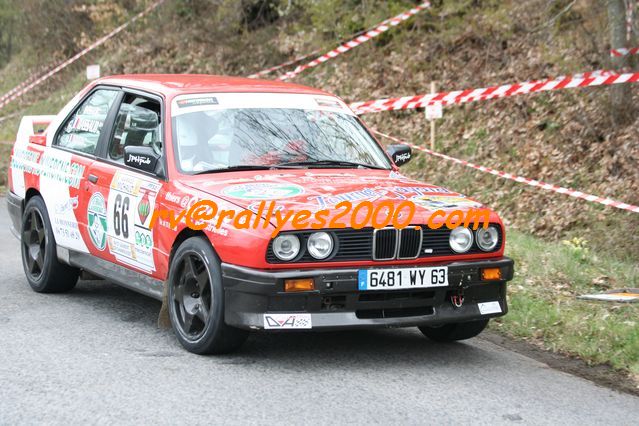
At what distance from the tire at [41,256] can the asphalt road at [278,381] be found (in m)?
0.85

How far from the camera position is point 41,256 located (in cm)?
845

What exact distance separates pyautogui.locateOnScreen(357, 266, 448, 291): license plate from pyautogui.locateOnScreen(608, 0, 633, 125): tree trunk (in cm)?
762

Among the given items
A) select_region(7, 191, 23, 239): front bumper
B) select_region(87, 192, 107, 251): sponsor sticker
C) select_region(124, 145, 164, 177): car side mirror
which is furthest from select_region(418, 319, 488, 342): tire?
select_region(7, 191, 23, 239): front bumper

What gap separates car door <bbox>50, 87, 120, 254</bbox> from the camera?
7809 millimetres

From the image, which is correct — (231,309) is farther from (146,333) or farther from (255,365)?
(146,333)

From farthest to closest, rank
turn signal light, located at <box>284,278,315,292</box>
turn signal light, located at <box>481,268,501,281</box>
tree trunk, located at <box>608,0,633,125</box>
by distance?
tree trunk, located at <box>608,0,633,125</box>, turn signal light, located at <box>481,268,501,281</box>, turn signal light, located at <box>284,278,315,292</box>

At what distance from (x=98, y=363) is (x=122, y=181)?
165 centimetres

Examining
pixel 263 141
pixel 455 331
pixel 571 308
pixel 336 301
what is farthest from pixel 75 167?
pixel 571 308

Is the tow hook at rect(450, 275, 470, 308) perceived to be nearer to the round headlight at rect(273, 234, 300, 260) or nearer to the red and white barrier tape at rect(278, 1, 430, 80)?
the round headlight at rect(273, 234, 300, 260)

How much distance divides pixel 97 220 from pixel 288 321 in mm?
2253

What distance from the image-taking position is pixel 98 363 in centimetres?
608

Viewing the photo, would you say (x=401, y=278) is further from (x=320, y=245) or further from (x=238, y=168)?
(x=238, y=168)

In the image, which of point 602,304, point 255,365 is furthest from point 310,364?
point 602,304

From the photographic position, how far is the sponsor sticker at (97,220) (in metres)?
7.48
